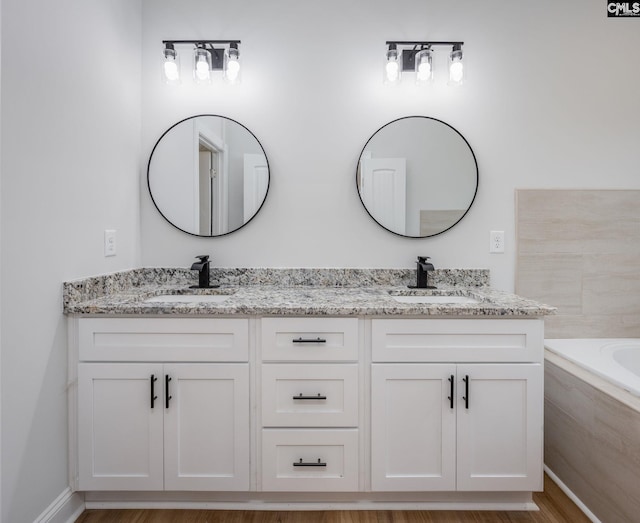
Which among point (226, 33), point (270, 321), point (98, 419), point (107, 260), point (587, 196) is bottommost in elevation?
point (98, 419)

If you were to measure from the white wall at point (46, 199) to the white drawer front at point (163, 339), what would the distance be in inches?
4.7

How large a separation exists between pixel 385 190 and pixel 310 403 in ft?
3.72

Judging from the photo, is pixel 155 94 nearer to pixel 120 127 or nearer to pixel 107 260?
pixel 120 127

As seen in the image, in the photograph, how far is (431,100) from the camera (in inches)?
85.7

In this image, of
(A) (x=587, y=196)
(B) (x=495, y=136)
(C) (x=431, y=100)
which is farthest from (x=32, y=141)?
(A) (x=587, y=196)

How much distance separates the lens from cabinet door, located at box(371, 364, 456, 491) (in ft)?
5.33

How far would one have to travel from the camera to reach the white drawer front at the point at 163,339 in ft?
5.28

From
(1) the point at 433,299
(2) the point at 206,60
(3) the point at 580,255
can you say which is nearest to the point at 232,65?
(2) the point at 206,60

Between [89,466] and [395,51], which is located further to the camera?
[395,51]

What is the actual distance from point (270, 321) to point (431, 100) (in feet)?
4.71

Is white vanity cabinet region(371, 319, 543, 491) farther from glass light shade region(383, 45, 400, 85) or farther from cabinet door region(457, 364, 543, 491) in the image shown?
A: glass light shade region(383, 45, 400, 85)

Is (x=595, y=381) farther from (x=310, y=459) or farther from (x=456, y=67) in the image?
(x=456, y=67)

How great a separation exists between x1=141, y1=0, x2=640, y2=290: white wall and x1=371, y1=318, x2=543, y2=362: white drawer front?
0.61 meters

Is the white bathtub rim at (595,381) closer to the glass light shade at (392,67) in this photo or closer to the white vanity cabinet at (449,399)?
the white vanity cabinet at (449,399)
